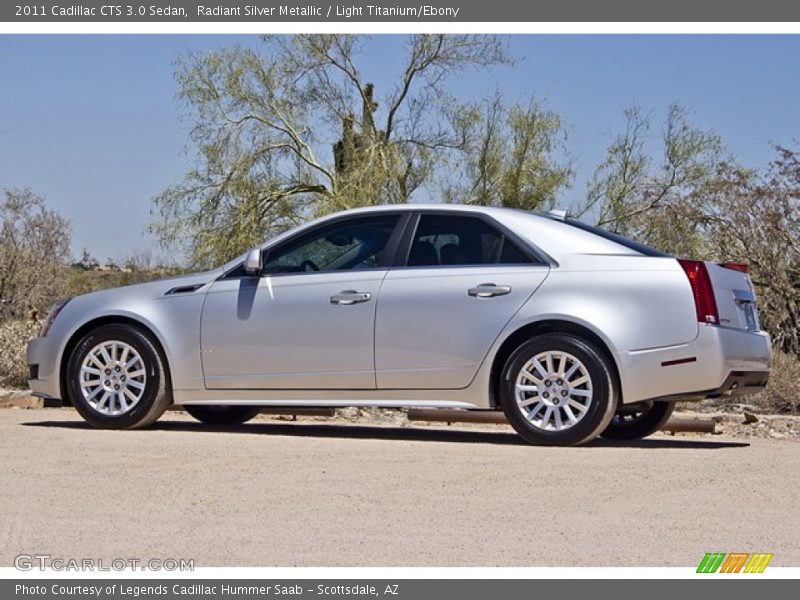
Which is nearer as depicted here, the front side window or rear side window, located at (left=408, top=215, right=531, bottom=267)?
rear side window, located at (left=408, top=215, right=531, bottom=267)

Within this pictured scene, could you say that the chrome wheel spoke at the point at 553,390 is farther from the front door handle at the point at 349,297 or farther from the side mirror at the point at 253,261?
the side mirror at the point at 253,261

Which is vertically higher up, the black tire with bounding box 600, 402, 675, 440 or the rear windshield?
the rear windshield

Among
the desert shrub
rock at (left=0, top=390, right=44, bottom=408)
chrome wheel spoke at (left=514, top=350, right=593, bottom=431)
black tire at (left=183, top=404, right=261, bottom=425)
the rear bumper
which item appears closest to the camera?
the rear bumper

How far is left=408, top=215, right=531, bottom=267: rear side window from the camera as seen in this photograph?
394 inches

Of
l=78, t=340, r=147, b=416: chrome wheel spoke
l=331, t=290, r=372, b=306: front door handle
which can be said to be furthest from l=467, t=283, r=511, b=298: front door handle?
l=78, t=340, r=147, b=416: chrome wheel spoke

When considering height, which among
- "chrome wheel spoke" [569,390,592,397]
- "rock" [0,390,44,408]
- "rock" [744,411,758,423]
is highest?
"chrome wheel spoke" [569,390,592,397]

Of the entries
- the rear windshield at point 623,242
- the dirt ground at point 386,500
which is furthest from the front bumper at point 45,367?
the rear windshield at point 623,242

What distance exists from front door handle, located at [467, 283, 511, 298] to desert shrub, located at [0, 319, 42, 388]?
27.6 ft

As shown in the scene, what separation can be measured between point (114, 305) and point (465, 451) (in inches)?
122

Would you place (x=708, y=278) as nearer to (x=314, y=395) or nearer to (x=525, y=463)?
(x=525, y=463)

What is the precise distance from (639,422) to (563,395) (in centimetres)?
142

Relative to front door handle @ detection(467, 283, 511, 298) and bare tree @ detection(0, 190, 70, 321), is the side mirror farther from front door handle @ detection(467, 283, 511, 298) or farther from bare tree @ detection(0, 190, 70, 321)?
bare tree @ detection(0, 190, 70, 321)

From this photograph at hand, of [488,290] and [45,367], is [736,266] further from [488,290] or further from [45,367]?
[45,367]

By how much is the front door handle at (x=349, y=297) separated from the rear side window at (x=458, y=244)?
0.40 meters
